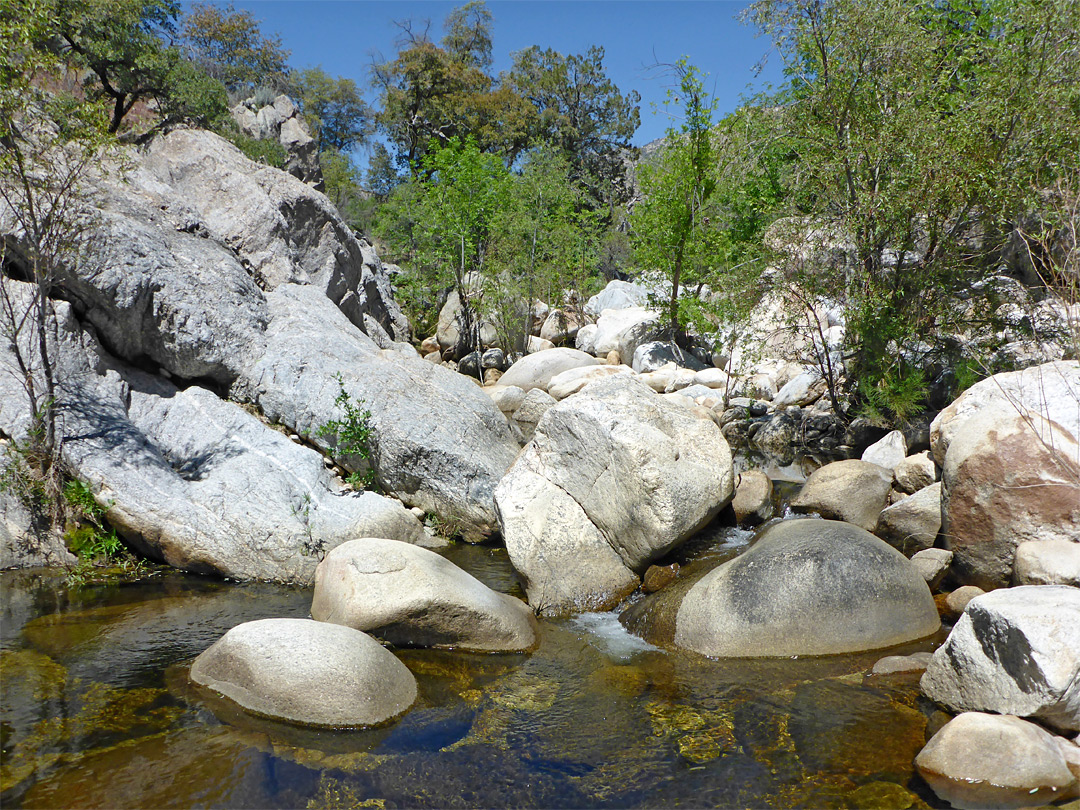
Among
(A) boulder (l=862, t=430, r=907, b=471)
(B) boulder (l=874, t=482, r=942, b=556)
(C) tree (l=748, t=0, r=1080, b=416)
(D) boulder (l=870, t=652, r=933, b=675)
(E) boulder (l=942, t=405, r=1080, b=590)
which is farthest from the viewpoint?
(A) boulder (l=862, t=430, r=907, b=471)

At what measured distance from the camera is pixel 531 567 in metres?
8.73

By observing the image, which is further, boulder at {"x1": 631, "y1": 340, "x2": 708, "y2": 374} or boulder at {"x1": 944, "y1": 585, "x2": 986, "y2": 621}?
boulder at {"x1": 631, "y1": 340, "x2": 708, "y2": 374}

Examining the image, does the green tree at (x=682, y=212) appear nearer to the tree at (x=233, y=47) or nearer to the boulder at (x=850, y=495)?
the boulder at (x=850, y=495)

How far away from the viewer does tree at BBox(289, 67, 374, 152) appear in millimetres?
52531

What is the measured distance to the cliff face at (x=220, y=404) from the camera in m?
9.56

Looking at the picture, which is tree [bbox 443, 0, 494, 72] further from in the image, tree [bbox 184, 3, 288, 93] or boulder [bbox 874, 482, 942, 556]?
boulder [bbox 874, 482, 942, 556]

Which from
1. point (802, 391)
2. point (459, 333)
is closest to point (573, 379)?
point (802, 391)

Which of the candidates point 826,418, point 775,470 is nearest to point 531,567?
point 775,470

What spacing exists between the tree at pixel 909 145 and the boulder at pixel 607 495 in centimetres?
675

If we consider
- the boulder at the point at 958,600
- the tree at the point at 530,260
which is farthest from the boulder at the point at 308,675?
the tree at the point at 530,260

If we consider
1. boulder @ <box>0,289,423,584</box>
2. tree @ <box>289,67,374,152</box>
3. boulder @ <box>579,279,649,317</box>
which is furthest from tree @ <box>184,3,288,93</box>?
boulder @ <box>0,289,423,584</box>

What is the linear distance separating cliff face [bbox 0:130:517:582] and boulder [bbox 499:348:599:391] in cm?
888

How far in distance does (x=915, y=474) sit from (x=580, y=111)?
48.3 meters

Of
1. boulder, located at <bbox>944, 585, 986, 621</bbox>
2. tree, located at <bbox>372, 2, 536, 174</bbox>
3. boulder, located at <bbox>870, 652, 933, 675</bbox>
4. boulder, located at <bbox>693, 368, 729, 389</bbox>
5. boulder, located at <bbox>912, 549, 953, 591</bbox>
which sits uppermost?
tree, located at <bbox>372, 2, 536, 174</bbox>
